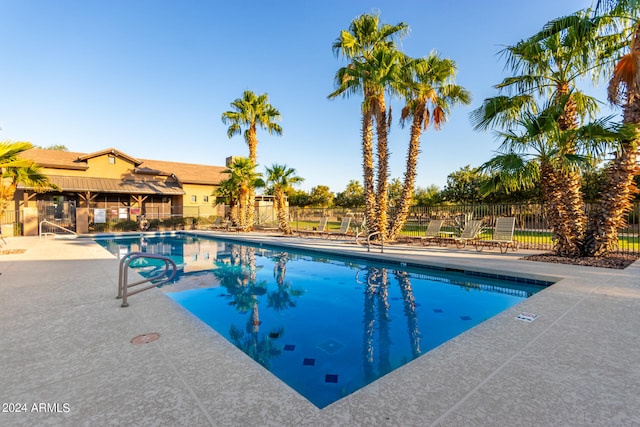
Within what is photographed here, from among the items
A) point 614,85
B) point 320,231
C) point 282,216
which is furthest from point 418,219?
point 614,85

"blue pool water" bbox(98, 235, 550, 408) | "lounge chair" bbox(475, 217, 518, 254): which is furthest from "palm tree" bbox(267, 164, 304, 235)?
"lounge chair" bbox(475, 217, 518, 254)

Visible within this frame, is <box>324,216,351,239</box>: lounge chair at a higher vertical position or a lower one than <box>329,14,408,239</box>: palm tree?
lower

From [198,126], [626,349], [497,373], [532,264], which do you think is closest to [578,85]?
[532,264]

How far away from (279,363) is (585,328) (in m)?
3.74

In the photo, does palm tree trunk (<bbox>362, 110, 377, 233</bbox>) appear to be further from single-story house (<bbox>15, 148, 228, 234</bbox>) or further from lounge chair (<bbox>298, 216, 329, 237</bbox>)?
single-story house (<bbox>15, 148, 228, 234</bbox>)

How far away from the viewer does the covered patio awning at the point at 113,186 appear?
21703 mm

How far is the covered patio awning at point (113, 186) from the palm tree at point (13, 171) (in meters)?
9.47

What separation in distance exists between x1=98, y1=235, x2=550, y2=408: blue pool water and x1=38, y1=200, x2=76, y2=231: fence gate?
612 inches

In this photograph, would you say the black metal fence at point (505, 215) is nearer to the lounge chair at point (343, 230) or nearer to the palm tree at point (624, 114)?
the lounge chair at point (343, 230)

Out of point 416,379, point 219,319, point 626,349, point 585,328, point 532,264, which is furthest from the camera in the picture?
point 532,264

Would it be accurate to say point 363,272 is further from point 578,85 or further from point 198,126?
point 198,126

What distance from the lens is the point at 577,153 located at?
8266 mm

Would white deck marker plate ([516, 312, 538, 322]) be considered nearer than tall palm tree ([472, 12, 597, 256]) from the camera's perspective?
Yes

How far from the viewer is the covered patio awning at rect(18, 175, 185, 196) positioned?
21703mm
